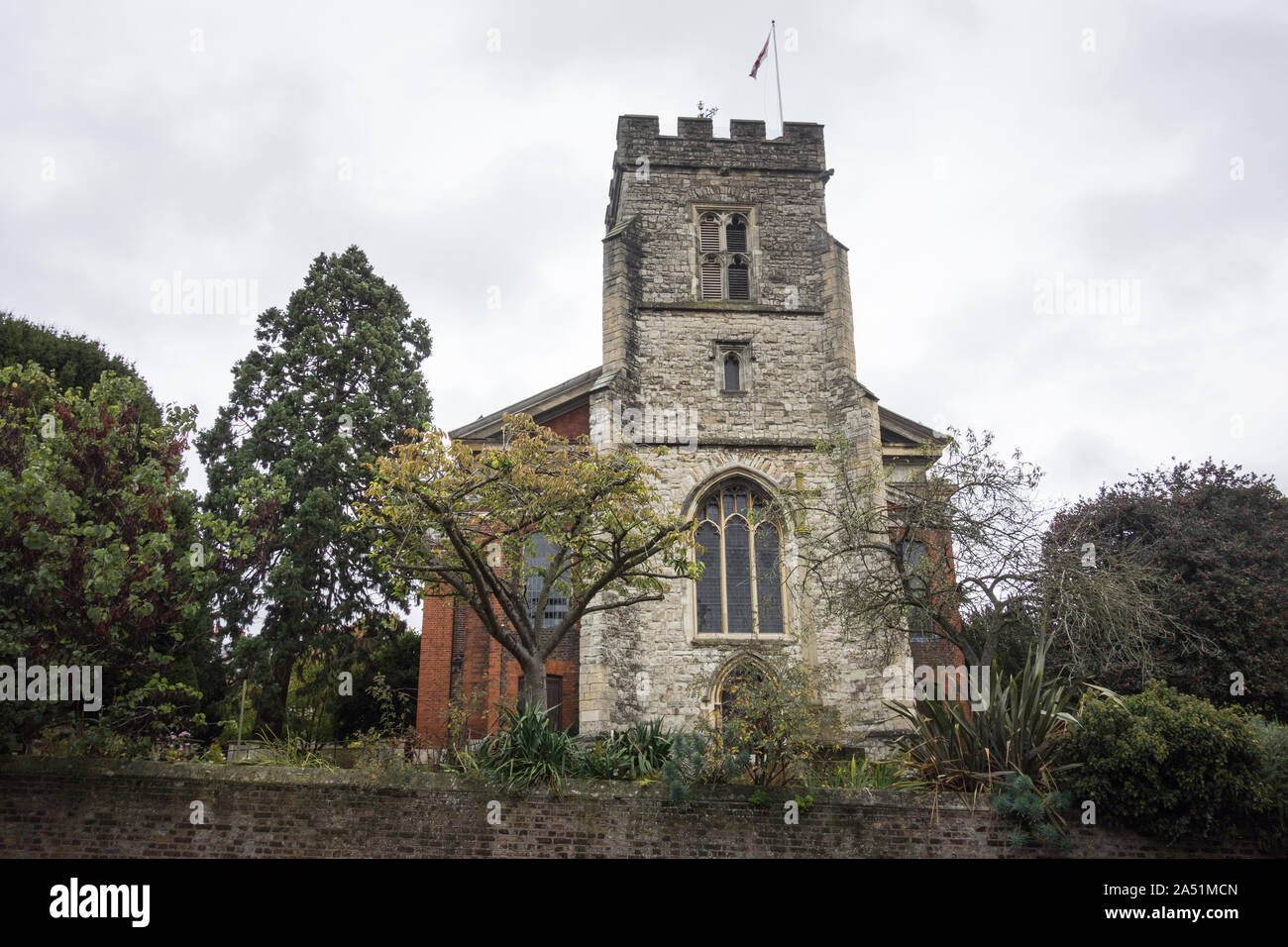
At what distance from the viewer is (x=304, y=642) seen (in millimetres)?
21156

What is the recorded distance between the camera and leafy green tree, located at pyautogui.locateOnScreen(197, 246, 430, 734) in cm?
2112

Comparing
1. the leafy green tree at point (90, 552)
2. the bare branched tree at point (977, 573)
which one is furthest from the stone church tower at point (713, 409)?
the leafy green tree at point (90, 552)

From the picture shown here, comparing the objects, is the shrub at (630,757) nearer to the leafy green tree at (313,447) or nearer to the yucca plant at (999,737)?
the yucca plant at (999,737)

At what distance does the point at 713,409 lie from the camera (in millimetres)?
21000

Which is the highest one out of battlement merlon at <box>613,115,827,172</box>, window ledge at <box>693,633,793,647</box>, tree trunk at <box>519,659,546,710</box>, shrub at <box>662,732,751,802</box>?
battlement merlon at <box>613,115,827,172</box>

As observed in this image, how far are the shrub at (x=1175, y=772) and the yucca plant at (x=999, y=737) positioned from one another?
1.85 feet

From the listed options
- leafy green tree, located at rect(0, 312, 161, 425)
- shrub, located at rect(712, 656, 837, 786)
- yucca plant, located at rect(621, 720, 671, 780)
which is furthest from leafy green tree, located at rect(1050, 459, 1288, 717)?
leafy green tree, located at rect(0, 312, 161, 425)

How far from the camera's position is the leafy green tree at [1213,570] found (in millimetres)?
17422

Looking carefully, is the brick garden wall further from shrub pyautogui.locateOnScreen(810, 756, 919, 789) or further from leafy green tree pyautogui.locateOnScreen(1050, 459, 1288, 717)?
leafy green tree pyautogui.locateOnScreen(1050, 459, 1288, 717)

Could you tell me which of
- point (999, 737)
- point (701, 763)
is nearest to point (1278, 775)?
point (999, 737)

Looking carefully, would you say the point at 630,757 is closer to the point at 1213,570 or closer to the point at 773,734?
the point at 773,734

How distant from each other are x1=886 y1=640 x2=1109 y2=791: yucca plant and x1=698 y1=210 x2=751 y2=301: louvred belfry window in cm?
1283
